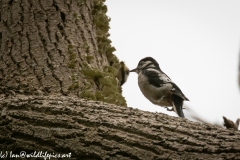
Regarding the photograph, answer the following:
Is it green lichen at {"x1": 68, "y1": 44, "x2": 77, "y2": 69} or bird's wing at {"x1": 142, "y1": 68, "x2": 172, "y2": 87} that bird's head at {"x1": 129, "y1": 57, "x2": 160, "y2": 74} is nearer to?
bird's wing at {"x1": 142, "y1": 68, "x2": 172, "y2": 87}

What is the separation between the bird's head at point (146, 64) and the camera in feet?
19.0

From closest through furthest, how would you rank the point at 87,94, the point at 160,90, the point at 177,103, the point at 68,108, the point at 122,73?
the point at 68,108
the point at 87,94
the point at 122,73
the point at 177,103
the point at 160,90

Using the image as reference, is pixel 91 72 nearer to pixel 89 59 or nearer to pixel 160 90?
pixel 89 59

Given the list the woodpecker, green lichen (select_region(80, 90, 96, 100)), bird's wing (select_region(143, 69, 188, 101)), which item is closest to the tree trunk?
green lichen (select_region(80, 90, 96, 100))

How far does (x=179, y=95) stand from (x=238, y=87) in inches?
89.9

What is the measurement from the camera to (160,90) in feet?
15.8

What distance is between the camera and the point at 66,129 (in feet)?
6.75

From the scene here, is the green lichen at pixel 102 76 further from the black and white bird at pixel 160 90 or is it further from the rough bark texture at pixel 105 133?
the black and white bird at pixel 160 90

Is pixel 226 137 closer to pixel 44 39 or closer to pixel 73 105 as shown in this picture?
pixel 73 105

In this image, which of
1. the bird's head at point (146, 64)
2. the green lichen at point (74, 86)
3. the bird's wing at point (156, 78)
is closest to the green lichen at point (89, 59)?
the green lichen at point (74, 86)

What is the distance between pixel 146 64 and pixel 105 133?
3.90 meters

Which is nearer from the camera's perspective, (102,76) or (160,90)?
(102,76)

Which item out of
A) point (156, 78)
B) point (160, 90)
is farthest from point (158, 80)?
point (160, 90)

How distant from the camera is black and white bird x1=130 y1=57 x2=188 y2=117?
4.59 metres
